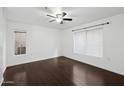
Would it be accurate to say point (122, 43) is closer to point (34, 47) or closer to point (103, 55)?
point (103, 55)

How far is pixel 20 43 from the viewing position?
4668 millimetres

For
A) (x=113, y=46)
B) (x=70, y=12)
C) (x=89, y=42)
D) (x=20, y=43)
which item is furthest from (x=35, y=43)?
(x=113, y=46)

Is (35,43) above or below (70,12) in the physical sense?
below

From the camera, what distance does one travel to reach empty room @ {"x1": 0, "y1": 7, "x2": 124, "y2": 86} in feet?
8.71

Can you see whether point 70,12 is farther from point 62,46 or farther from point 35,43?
point 62,46

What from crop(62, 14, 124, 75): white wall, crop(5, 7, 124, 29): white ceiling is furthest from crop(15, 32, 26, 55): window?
crop(62, 14, 124, 75): white wall

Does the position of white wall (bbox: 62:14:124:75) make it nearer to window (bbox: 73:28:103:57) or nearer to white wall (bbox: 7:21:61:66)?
window (bbox: 73:28:103:57)

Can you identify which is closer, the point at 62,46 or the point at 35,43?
the point at 35,43

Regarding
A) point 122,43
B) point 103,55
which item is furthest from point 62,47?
point 122,43

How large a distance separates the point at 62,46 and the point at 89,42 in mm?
2738

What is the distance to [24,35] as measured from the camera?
4773 millimetres

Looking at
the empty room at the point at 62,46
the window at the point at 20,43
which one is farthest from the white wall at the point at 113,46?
the window at the point at 20,43

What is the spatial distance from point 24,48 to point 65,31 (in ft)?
10.8

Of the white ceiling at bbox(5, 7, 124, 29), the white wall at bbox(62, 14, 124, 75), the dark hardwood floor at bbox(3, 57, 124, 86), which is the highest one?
the white ceiling at bbox(5, 7, 124, 29)
